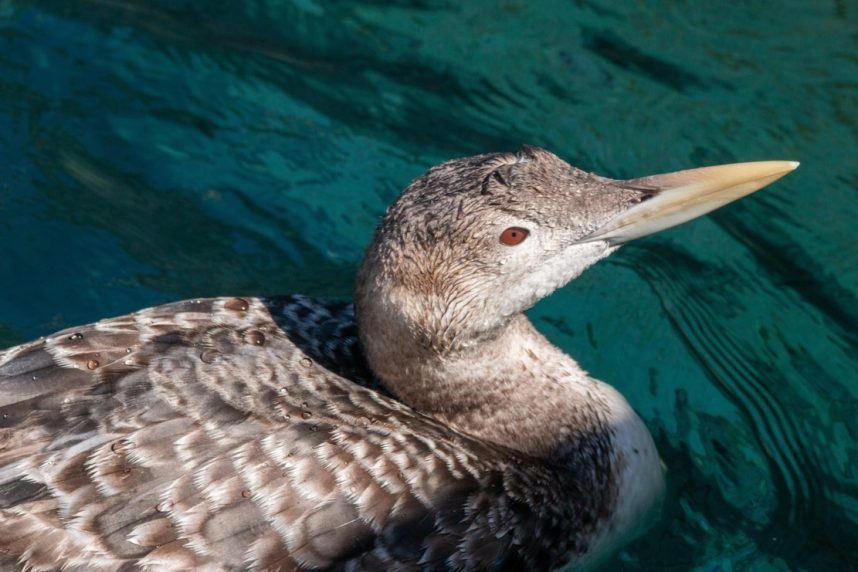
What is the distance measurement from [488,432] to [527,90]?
2.96 meters

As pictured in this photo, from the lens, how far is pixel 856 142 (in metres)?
6.38

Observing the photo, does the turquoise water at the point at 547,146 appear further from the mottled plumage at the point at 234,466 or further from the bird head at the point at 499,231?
the bird head at the point at 499,231

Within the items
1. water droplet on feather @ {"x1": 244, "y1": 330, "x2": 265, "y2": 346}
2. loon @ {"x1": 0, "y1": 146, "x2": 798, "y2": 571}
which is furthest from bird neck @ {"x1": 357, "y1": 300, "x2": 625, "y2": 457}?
water droplet on feather @ {"x1": 244, "y1": 330, "x2": 265, "y2": 346}

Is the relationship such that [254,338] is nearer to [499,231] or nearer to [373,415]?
[373,415]

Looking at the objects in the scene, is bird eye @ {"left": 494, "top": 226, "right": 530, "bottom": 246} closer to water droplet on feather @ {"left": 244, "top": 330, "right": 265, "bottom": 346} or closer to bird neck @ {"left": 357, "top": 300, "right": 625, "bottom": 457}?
bird neck @ {"left": 357, "top": 300, "right": 625, "bottom": 457}

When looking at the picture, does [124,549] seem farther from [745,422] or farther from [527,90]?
[527,90]

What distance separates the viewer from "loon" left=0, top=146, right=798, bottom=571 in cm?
348

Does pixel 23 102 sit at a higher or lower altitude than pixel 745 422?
higher

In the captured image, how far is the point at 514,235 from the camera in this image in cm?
394

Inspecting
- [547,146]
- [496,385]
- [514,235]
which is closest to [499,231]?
[514,235]

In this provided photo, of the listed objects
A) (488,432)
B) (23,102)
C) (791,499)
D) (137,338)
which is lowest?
(791,499)

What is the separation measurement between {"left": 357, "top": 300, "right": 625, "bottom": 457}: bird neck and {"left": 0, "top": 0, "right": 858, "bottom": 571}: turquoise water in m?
0.72

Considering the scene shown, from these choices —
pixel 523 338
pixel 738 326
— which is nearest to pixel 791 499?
pixel 738 326

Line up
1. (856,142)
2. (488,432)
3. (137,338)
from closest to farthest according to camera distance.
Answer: (137,338) → (488,432) → (856,142)
